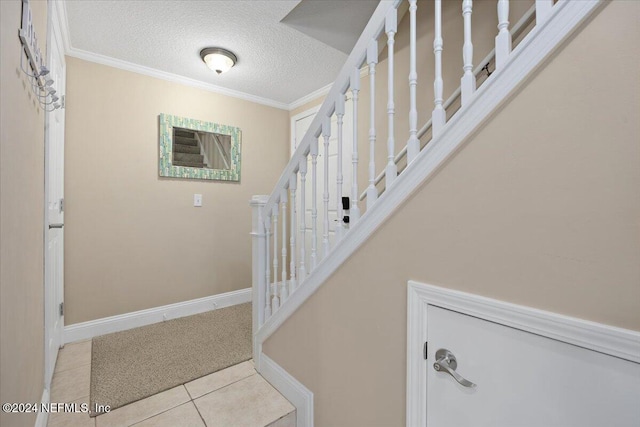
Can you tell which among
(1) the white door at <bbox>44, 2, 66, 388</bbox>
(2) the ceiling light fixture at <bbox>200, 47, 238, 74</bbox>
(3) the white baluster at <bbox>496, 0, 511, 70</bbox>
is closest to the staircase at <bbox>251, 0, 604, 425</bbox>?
(3) the white baluster at <bbox>496, 0, 511, 70</bbox>

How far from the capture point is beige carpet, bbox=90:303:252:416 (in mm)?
1699

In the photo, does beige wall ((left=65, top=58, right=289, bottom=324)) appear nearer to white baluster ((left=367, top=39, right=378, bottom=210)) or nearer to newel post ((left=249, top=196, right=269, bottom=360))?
newel post ((left=249, top=196, right=269, bottom=360))

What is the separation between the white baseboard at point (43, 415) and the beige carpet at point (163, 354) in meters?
0.20

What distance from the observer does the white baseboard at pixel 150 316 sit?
90.9 inches

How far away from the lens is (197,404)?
1.58 meters

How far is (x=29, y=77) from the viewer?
1.17 m

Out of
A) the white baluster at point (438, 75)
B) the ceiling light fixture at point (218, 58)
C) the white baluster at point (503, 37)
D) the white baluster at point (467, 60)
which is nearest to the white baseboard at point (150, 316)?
the ceiling light fixture at point (218, 58)

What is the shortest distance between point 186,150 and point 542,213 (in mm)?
2890

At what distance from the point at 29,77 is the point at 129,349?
1.87 metres

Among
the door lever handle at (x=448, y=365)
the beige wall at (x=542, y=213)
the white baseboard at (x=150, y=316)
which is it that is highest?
the beige wall at (x=542, y=213)

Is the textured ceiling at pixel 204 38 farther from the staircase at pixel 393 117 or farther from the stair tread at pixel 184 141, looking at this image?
the staircase at pixel 393 117

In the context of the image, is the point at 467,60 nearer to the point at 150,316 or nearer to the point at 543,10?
the point at 543,10

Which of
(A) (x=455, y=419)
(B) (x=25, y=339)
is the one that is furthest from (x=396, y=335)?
(B) (x=25, y=339)

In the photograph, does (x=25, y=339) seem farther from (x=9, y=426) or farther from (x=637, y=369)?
(x=637, y=369)
